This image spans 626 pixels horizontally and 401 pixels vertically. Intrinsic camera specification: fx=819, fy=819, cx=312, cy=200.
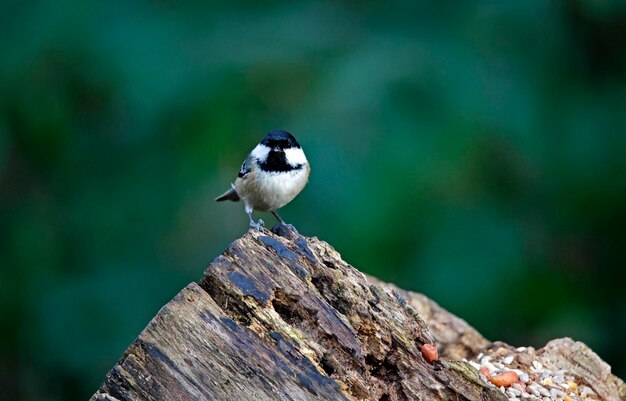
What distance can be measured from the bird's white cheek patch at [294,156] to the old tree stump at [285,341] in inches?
35.2

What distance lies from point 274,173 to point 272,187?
0.06m

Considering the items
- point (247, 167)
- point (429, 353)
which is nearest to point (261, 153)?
point (247, 167)

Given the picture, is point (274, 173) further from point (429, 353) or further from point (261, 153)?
point (429, 353)

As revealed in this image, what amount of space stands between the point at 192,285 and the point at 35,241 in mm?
2309

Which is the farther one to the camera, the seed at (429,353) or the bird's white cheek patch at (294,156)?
the bird's white cheek patch at (294,156)

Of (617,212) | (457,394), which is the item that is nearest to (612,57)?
(617,212)

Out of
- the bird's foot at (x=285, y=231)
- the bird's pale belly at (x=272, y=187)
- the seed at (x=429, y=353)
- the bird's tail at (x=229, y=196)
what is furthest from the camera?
the bird's tail at (x=229, y=196)

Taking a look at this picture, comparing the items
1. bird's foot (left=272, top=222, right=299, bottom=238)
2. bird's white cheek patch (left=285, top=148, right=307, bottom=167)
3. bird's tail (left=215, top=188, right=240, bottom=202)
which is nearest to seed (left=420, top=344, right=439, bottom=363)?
bird's foot (left=272, top=222, right=299, bottom=238)

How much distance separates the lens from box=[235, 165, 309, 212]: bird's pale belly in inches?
128

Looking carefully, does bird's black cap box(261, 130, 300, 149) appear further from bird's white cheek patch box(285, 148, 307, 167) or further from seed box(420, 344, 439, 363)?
seed box(420, 344, 439, 363)

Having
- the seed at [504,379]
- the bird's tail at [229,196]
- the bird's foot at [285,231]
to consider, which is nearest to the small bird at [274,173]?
the bird's tail at [229,196]

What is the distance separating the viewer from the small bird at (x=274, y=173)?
3.27 m

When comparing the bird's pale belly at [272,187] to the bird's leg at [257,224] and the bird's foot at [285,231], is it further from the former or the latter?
the bird's foot at [285,231]

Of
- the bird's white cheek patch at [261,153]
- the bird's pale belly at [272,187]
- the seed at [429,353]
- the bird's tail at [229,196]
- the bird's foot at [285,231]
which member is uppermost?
the bird's white cheek patch at [261,153]
